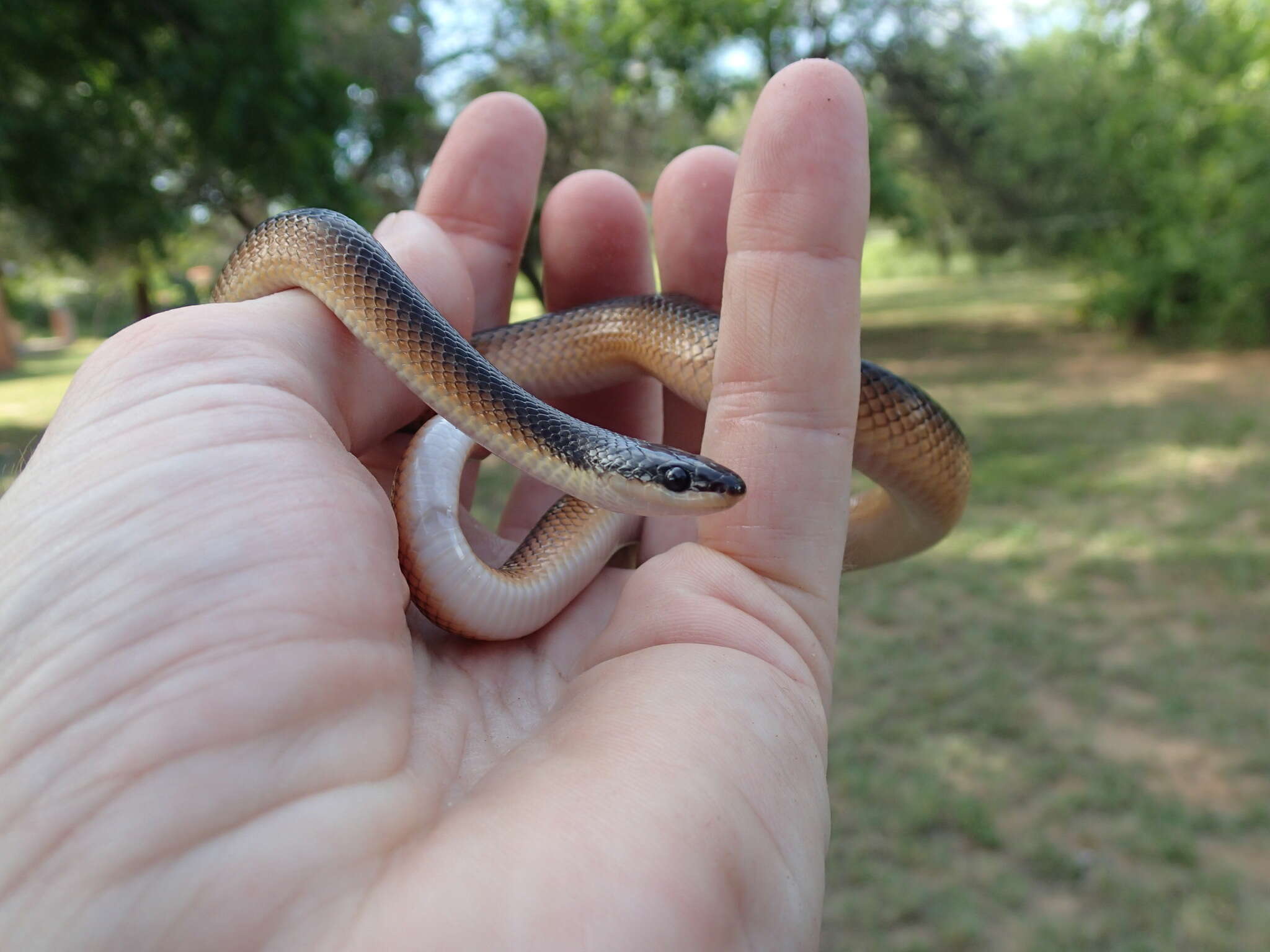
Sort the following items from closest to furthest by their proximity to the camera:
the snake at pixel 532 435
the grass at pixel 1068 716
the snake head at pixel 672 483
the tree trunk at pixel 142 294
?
the snake head at pixel 672 483
the snake at pixel 532 435
the grass at pixel 1068 716
the tree trunk at pixel 142 294

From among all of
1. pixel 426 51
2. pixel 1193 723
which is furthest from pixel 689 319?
pixel 426 51

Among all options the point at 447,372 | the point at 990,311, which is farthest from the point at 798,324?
the point at 990,311

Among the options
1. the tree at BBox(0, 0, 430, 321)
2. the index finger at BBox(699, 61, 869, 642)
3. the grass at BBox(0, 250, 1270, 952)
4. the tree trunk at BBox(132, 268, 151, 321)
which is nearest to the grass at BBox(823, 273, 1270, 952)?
the grass at BBox(0, 250, 1270, 952)

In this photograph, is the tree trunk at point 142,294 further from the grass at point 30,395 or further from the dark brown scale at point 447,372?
the dark brown scale at point 447,372

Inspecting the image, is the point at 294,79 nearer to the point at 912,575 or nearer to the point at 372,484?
the point at 912,575

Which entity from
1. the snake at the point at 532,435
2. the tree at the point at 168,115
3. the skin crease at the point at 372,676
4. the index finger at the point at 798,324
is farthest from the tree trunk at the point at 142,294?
the index finger at the point at 798,324

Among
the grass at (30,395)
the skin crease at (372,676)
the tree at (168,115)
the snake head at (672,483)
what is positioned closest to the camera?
the skin crease at (372,676)
